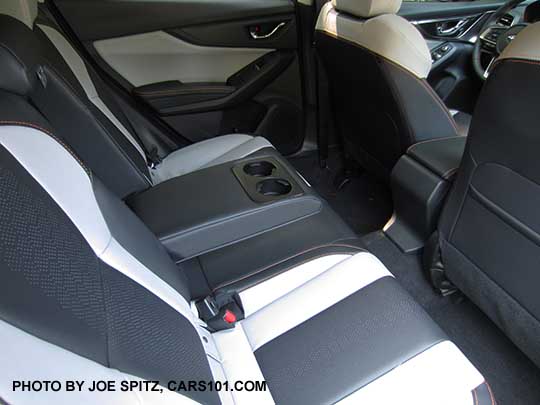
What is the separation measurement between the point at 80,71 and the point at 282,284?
2.84 feet

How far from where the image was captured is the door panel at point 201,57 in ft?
5.43

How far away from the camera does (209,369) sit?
69 cm

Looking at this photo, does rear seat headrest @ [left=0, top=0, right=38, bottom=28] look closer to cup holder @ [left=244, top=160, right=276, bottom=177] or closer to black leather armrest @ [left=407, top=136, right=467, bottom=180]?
cup holder @ [left=244, top=160, right=276, bottom=177]

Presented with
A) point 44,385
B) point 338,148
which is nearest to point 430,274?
point 338,148

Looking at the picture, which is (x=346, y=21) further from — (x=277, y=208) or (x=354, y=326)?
(x=354, y=326)

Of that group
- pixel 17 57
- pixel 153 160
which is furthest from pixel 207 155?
pixel 17 57

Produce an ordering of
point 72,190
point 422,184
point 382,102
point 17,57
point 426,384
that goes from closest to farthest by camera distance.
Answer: point 72,190, point 426,384, point 17,57, point 422,184, point 382,102

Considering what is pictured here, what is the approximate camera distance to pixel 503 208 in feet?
2.94

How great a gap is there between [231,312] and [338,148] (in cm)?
135

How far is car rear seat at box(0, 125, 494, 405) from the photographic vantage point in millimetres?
463

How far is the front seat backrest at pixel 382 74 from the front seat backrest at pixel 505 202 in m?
0.33

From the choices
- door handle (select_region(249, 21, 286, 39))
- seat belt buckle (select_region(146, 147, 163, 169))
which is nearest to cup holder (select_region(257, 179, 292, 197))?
seat belt buckle (select_region(146, 147, 163, 169))

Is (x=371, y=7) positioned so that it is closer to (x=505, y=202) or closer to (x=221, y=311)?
(x=505, y=202)

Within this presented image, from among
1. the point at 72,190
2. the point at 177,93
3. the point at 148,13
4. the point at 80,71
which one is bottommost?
the point at 72,190
